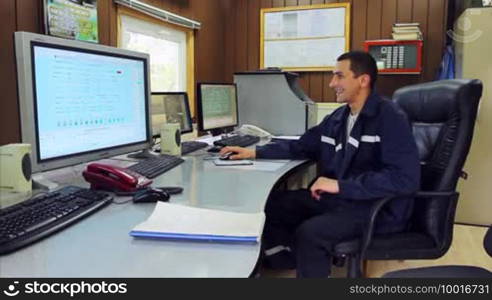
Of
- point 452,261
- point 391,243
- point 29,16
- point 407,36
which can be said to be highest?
point 407,36

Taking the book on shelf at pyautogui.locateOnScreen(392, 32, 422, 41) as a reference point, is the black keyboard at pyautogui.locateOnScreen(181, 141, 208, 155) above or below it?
below

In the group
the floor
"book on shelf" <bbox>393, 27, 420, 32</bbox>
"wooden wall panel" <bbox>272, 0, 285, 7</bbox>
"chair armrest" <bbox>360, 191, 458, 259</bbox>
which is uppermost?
"wooden wall panel" <bbox>272, 0, 285, 7</bbox>

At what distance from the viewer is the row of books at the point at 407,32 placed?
3705 mm

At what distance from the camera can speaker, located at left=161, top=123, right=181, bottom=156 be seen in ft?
6.93

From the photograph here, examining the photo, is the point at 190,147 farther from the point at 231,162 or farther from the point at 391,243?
the point at 391,243

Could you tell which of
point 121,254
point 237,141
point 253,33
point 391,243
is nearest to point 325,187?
point 391,243

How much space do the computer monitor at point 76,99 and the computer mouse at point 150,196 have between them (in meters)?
0.29

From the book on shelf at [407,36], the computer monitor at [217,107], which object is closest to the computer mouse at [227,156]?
the computer monitor at [217,107]

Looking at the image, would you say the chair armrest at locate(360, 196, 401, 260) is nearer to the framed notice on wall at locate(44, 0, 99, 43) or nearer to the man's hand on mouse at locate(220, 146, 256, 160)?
the man's hand on mouse at locate(220, 146, 256, 160)

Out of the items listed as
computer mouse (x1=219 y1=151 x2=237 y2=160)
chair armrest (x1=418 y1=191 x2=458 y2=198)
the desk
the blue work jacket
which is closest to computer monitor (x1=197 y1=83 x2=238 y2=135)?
computer mouse (x1=219 y1=151 x2=237 y2=160)

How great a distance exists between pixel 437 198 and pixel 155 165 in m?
1.14

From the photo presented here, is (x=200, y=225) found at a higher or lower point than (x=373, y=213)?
higher

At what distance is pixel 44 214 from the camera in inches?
39.1

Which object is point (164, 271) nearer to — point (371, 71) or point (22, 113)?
point (22, 113)
